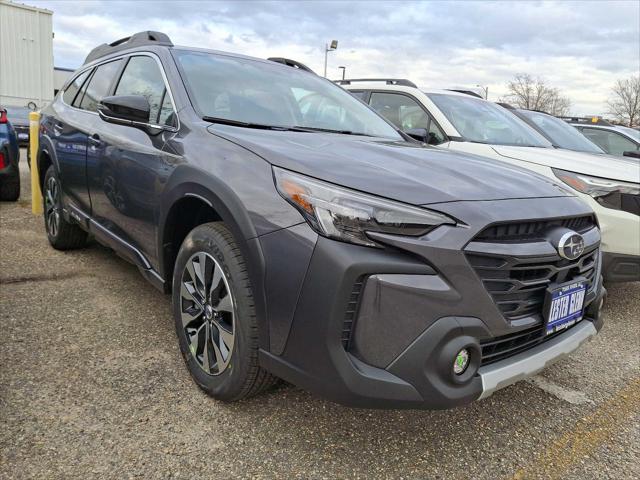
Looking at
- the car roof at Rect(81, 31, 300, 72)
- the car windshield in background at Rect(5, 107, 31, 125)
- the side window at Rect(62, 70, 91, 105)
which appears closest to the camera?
the car roof at Rect(81, 31, 300, 72)

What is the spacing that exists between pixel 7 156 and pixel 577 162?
618 centimetres

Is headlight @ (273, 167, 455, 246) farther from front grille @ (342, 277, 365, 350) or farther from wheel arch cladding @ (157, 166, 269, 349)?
wheel arch cladding @ (157, 166, 269, 349)

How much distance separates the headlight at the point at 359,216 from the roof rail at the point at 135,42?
193 cm

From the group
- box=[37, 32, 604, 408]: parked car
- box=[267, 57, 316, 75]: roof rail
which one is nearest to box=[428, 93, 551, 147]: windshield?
box=[267, 57, 316, 75]: roof rail

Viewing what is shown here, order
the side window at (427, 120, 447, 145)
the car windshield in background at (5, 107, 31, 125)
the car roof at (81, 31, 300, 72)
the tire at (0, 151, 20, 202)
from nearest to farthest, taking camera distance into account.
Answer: the car roof at (81, 31, 300, 72), the side window at (427, 120, 447, 145), the tire at (0, 151, 20, 202), the car windshield in background at (5, 107, 31, 125)

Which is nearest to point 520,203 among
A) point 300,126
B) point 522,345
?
point 522,345

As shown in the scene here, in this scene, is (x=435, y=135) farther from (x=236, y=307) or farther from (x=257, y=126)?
(x=236, y=307)

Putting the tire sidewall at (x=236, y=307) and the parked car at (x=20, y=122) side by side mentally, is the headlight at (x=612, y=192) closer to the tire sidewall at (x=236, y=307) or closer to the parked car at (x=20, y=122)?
the tire sidewall at (x=236, y=307)

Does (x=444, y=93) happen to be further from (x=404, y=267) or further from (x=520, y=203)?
(x=404, y=267)

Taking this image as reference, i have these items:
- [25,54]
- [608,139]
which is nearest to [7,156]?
[608,139]

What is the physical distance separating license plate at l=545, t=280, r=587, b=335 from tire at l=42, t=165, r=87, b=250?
380 centimetres

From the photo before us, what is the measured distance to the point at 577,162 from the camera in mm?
4117

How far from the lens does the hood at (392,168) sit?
1907 millimetres

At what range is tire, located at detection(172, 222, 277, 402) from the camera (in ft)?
6.78
